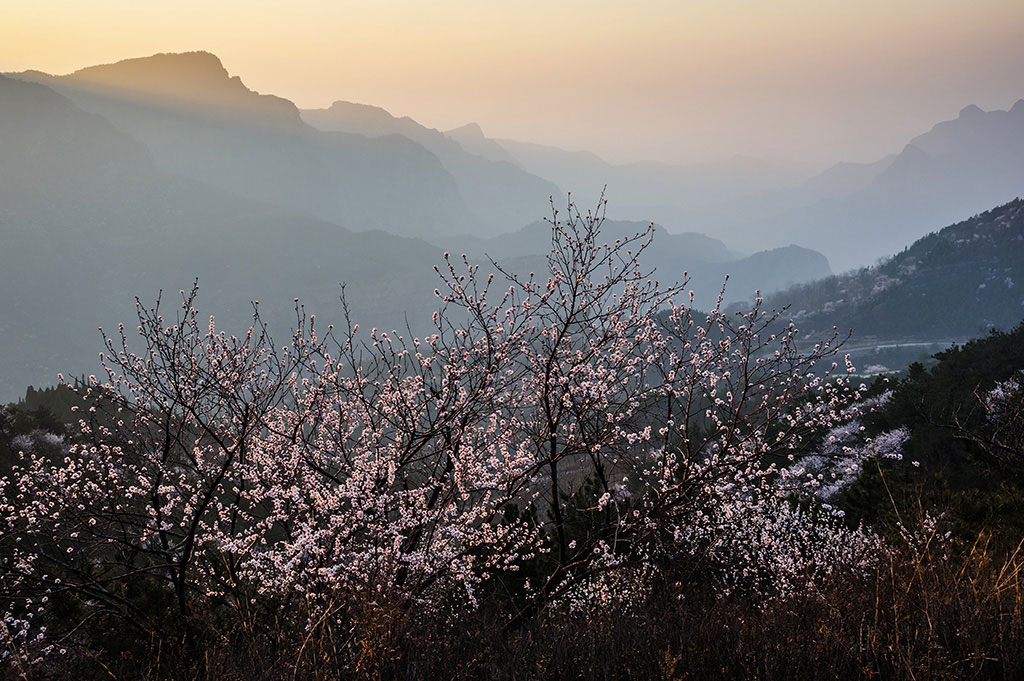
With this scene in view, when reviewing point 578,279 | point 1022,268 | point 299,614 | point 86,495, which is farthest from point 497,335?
point 1022,268

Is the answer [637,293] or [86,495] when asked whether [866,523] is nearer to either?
[637,293]

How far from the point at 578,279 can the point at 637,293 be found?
1031 mm

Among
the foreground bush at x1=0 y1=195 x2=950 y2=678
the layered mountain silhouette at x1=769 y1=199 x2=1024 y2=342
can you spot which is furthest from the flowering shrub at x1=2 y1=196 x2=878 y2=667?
the layered mountain silhouette at x1=769 y1=199 x2=1024 y2=342

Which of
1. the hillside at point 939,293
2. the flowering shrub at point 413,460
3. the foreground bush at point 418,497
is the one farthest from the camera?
the hillside at point 939,293

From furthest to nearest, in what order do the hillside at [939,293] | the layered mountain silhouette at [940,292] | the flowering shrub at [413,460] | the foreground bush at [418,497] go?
the layered mountain silhouette at [940,292] → the hillside at [939,293] → the flowering shrub at [413,460] → the foreground bush at [418,497]

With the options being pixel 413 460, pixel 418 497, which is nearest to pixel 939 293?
pixel 413 460

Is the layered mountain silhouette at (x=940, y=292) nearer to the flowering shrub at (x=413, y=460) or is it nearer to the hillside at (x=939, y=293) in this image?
the hillside at (x=939, y=293)

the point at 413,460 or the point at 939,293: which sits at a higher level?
the point at 413,460

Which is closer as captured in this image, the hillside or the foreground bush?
the foreground bush

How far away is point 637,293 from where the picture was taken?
9469 mm

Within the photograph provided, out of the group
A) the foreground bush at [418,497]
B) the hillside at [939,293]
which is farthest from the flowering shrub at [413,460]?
the hillside at [939,293]

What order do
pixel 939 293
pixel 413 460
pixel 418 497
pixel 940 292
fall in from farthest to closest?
1. pixel 940 292
2. pixel 939 293
3. pixel 413 460
4. pixel 418 497

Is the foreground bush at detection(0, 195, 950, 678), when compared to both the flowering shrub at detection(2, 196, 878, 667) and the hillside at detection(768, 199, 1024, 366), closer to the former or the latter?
A: the flowering shrub at detection(2, 196, 878, 667)

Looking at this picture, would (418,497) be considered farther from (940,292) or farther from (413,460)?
(940,292)
